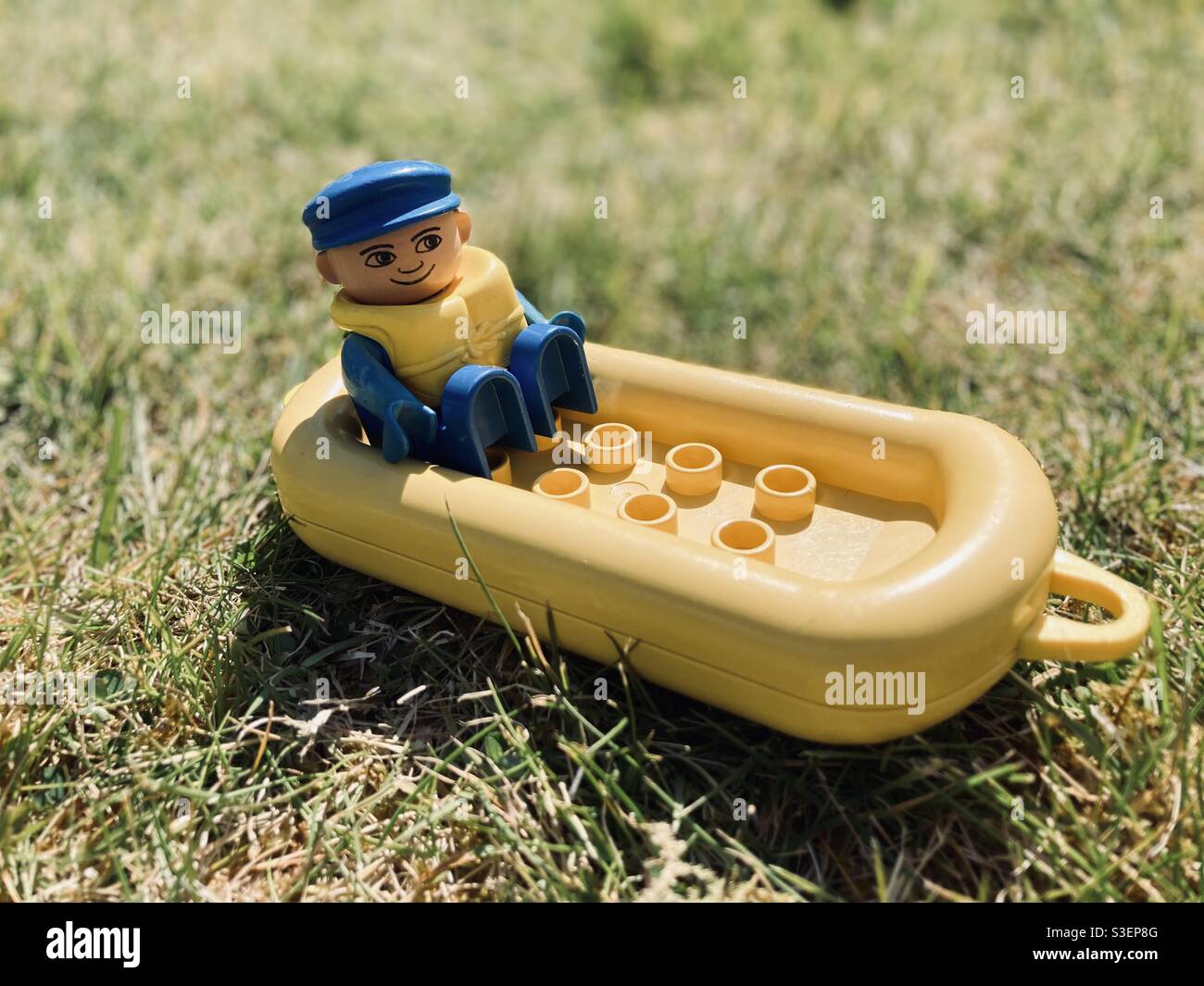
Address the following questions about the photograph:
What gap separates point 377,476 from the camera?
7.93 feet

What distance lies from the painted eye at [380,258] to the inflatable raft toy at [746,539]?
402 mm

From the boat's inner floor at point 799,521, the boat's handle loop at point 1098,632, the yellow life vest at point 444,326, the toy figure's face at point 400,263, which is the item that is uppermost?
the toy figure's face at point 400,263

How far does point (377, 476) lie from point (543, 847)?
2.87 feet

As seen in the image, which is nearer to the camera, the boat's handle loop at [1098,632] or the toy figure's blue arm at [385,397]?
the boat's handle loop at [1098,632]

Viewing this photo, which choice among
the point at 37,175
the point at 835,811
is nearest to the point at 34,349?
the point at 37,175

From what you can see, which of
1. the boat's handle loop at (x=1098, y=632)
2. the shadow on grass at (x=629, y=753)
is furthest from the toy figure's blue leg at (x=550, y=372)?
the boat's handle loop at (x=1098, y=632)

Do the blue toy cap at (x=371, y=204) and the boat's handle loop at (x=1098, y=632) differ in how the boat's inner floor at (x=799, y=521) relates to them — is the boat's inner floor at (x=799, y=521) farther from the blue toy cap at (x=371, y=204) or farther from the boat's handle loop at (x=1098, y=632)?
the blue toy cap at (x=371, y=204)

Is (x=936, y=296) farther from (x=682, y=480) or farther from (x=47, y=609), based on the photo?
(x=47, y=609)

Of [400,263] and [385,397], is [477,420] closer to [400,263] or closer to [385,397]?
[385,397]

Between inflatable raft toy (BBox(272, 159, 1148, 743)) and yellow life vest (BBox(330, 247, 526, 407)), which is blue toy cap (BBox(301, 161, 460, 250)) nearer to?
yellow life vest (BBox(330, 247, 526, 407))

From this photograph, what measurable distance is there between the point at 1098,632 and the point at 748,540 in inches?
27.9

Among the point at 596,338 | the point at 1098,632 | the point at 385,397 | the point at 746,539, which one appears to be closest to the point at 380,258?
the point at 385,397

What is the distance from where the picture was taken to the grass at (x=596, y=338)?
214cm

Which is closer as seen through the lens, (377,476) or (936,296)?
(377,476)
